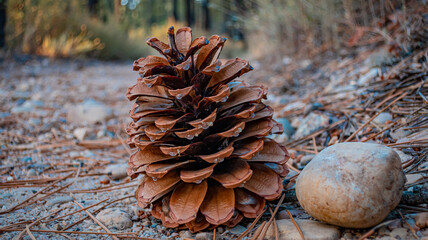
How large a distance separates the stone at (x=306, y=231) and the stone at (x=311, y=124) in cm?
98

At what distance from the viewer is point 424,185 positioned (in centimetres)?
123

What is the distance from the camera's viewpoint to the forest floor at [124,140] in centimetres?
129

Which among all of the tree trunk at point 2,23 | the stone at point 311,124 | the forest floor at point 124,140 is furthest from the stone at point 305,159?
the tree trunk at point 2,23

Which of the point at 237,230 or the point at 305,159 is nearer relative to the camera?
the point at 237,230

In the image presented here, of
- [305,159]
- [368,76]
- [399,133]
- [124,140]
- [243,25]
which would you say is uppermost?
[243,25]

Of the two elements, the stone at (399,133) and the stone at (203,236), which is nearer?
the stone at (203,236)

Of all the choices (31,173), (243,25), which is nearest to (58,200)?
(31,173)

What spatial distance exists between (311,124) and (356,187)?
1131mm

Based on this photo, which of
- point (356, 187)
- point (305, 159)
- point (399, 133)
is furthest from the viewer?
point (305, 159)

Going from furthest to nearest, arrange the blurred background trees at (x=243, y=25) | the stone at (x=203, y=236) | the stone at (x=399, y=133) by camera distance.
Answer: the blurred background trees at (x=243, y=25)
the stone at (x=399, y=133)
the stone at (x=203, y=236)

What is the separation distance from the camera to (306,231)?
44.6 inches

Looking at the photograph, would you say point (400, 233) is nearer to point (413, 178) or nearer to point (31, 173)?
point (413, 178)

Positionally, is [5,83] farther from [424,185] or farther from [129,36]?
[129,36]

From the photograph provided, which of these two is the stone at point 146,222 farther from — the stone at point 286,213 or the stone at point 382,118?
the stone at point 382,118
